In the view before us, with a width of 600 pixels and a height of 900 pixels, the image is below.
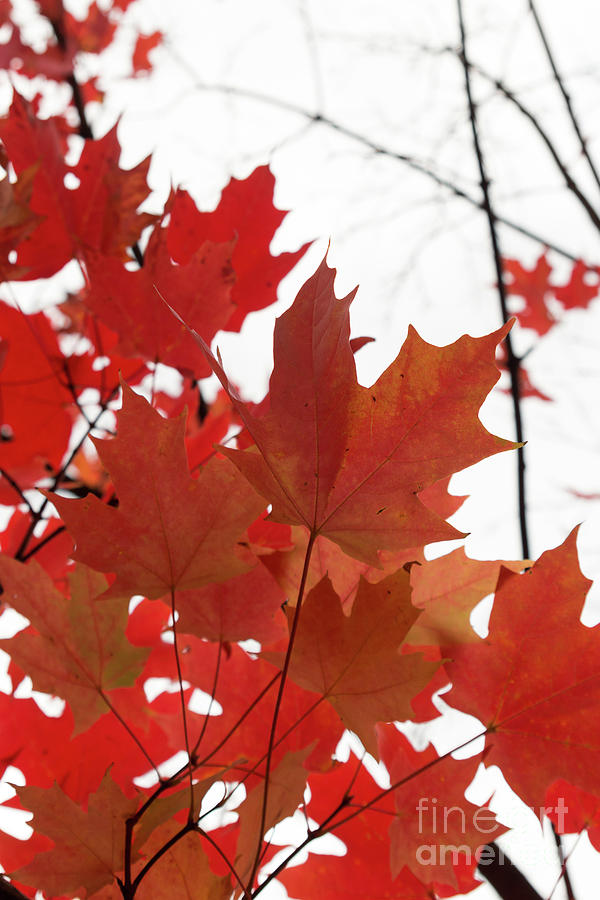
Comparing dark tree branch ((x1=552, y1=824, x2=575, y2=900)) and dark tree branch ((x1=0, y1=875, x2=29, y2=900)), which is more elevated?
dark tree branch ((x1=552, y1=824, x2=575, y2=900))

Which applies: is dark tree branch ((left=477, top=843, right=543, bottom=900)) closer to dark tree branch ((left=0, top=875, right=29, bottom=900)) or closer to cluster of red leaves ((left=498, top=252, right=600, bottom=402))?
dark tree branch ((left=0, top=875, right=29, bottom=900))

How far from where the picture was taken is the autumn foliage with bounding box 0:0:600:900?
1.08ft

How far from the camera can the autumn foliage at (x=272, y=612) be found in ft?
1.08

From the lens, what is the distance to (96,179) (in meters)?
0.66

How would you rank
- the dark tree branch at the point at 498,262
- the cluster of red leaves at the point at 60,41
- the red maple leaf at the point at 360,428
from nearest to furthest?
the red maple leaf at the point at 360,428
the dark tree branch at the point at 498,262
the cluster of red leaves at the point at 60,41

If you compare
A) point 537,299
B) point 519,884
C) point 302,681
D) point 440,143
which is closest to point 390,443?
point 302,681

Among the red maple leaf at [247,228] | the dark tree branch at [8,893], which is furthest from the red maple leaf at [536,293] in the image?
the dark tree branch at [8,893]

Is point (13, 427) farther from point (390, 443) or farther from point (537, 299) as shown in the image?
point (537, 299)

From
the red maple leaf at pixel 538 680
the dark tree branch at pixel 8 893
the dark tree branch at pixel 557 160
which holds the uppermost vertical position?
the dark tree branch at pixel 557 160

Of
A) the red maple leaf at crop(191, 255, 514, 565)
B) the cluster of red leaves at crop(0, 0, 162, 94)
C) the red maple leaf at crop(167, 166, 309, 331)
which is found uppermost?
the cluster of red leaves at crop(0, 0, 162, 94)

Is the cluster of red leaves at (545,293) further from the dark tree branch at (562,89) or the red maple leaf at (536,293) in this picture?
the dark tree branch at (562,89)
